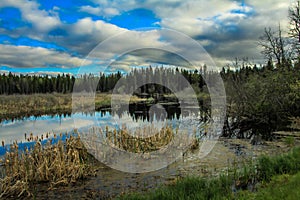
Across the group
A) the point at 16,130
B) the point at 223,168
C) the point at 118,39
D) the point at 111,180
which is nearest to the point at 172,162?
the point at 223,168

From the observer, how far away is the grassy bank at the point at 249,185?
16.3 feet

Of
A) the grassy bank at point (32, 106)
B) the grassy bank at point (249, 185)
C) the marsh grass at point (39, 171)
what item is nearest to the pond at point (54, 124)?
the marsh grass at point (39, 171)

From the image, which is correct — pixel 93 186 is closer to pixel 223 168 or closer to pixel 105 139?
pixel 105 139

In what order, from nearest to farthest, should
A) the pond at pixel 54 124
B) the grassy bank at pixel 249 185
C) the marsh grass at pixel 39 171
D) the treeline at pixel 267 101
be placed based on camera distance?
the grassy bank at pixel 249 185
the marsh grass at pixel 39 171
the pond at pixel 54 124
the treeline at pixel 267 101

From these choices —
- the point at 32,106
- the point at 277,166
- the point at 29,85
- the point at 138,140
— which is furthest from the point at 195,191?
the point at 29,85

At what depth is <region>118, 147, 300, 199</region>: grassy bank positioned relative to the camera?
16.3ft

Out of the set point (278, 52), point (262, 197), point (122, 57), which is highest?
point (278, 52)

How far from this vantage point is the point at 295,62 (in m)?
19.8

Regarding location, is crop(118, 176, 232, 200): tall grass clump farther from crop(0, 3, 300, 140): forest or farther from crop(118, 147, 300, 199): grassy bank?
crop(0, 3, 300, 140): forest

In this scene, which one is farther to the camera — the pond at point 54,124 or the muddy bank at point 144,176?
the pond at point 54,124

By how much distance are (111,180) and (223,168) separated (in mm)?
3462

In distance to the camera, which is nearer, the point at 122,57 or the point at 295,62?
the point at 122,57

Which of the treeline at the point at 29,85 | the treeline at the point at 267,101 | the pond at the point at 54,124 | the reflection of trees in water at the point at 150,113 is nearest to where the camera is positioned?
the pond at the point at 54,124

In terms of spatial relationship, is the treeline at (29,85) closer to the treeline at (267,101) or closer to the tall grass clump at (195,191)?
the treeline at (267,101)
